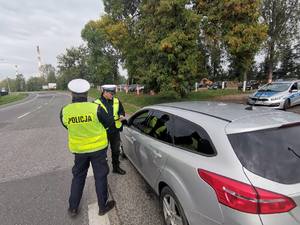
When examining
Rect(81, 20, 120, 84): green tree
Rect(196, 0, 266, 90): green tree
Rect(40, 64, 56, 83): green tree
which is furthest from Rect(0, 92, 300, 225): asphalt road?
Rect(40, 64, 56, 83): green tree

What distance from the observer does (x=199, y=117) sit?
2.66m

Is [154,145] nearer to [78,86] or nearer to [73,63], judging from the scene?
[78,86]

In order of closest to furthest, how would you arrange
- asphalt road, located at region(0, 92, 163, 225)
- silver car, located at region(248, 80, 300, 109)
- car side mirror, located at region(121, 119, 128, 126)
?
1. asphalt road, located at region(0, 92, 163, 225)
2. car side mirror, located at region(121, 119, 128, 126)
3. silver car, located at region(248, 80, 300, 109)

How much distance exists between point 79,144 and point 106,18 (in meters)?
21.4

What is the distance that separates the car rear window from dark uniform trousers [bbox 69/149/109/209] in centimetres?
183

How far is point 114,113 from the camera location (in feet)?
14.1

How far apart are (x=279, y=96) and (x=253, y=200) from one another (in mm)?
11101

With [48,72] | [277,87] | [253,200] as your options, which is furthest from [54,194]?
[48,72]

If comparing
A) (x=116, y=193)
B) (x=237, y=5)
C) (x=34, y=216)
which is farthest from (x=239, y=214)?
(x=237, y=5)

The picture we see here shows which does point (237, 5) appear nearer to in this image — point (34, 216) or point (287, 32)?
point (34, 216)

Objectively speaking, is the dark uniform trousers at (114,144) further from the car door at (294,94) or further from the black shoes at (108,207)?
the car door at (294,94)

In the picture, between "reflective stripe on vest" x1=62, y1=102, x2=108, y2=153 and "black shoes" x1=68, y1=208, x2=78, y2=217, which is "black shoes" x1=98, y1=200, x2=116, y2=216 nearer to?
"black shoes" x1=68, y1=208, x2=78, y2=217

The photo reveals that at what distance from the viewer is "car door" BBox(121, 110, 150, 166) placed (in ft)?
13.4

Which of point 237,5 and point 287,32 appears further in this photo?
point 287,32
